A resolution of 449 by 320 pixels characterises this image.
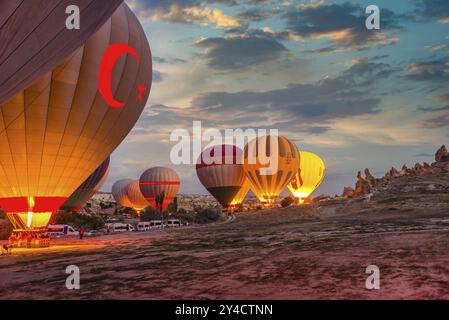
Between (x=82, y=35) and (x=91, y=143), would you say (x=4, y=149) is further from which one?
(x=82, y=35)

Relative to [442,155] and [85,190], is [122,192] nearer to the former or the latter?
[85,190]

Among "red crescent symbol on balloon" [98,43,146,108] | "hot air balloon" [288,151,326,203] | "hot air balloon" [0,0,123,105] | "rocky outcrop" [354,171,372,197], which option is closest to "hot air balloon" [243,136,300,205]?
"rocky outcrop" [354,171,372,197]

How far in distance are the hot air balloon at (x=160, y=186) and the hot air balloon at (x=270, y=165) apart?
15804 millimetres

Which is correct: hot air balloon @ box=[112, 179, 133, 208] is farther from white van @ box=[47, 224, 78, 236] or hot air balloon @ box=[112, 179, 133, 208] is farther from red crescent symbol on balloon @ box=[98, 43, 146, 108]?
red crescent symbol on balloon @ box=[98, 43, 146, 108]

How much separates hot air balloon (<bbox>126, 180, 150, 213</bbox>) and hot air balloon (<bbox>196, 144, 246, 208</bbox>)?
2697 cm

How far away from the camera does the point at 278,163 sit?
59.6 meters

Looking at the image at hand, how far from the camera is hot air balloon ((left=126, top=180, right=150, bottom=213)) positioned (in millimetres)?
93750

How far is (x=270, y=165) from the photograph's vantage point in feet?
199

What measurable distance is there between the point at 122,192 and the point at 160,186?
3364 centimetres

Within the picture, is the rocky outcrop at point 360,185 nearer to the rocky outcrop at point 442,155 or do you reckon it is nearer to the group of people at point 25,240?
the rocky outcrop at point 442,155

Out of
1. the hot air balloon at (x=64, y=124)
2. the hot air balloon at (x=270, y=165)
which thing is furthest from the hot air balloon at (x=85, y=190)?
the hot air balloon at (x=64, y=124)
